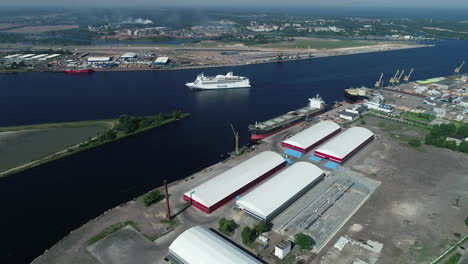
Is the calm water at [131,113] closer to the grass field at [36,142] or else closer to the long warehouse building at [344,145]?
the grass field at [36,142]

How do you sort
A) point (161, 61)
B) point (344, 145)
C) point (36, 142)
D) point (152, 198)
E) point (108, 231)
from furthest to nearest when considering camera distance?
point (161, 61)
point (36, 142)
point (344, 145)
point (152, 198)
point (108, 231)

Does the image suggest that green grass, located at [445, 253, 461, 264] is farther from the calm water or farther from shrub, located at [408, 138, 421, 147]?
the calm water

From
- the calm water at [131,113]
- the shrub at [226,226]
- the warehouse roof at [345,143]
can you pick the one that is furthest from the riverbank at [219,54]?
the shrub at [226,226]

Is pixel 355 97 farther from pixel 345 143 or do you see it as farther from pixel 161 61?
pixel 161 61

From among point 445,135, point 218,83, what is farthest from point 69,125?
point 445,135

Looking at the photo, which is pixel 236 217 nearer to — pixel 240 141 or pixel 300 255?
pixel 300 255

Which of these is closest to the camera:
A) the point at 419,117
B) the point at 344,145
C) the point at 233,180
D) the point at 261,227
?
the point at 261,227
